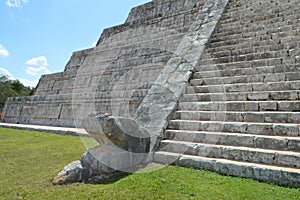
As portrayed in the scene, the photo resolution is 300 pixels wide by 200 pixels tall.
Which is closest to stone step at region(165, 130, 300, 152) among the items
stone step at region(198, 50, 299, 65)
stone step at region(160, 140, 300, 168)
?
stone step at region(160, 140, 300, 168)

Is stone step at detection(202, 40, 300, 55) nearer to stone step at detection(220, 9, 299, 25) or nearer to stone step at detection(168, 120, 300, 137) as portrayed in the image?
stone step at detection(220, 9, 299, 25)

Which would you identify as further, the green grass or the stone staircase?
the stone staircase

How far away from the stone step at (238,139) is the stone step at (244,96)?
1023 mm

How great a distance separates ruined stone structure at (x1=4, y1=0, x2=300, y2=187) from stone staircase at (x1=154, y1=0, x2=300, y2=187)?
2cm

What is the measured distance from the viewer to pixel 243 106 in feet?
14.5

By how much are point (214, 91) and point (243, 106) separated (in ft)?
2.87

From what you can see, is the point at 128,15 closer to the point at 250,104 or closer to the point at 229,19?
the point at 229,19

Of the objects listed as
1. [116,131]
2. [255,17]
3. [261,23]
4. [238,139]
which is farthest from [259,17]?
[116,131]

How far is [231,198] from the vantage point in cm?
268

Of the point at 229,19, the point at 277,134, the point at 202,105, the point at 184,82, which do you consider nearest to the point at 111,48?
the point at 229,19

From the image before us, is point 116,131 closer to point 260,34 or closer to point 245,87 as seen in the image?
point 245,87

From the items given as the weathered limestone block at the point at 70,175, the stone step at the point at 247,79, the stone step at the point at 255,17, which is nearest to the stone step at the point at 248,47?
the stone step at the point at 247,79

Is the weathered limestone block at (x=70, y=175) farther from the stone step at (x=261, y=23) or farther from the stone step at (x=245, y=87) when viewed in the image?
the stone step at (x=261, y=23)

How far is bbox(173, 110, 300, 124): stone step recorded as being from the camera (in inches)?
150
